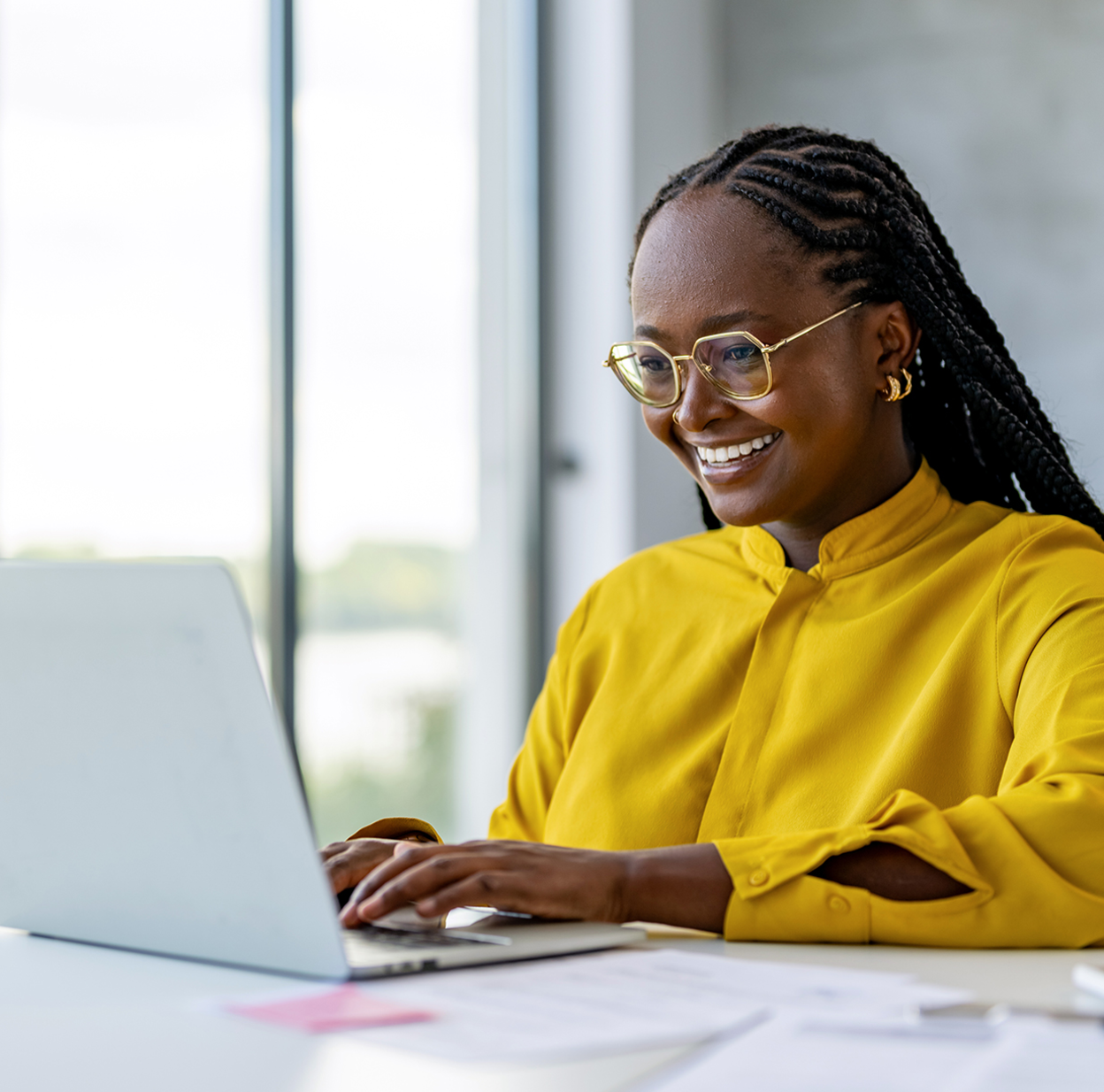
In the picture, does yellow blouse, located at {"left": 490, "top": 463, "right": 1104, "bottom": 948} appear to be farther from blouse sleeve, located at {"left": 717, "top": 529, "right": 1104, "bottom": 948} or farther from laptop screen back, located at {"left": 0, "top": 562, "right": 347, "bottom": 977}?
laptop screen back, located at {"left": 0, "top": 562, "right": 347, "bottom": 977}

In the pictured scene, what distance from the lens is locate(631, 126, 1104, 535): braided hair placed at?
4.74 feet

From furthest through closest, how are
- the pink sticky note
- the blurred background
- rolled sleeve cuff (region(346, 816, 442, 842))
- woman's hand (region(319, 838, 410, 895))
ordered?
the blurred background
rolled sleeve cuff (region(346, 816, 442, 842))
woman's hand (region(319, 838, 410, 895))
the pink sticky note

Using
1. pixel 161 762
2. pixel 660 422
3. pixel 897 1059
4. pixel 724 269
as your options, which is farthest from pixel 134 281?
pixel 897 1059

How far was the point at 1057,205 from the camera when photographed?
2.90 metres

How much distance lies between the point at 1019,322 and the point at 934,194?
35 cm

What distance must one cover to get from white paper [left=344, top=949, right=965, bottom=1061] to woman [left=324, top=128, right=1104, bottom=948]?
0.30m

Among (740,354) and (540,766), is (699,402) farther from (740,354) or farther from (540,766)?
(540,766)

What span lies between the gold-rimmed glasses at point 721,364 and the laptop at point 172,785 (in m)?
0.66

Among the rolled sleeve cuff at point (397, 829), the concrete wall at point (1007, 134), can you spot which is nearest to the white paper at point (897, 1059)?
the rolled sleeve cuff at point (397, 829)

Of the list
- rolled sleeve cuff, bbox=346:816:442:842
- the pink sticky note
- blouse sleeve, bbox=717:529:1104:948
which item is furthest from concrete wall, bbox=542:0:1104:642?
the pink sticky note

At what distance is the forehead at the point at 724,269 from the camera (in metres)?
1.41

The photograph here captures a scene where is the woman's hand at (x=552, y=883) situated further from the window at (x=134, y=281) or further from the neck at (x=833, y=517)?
the window at (x=134, y=281)

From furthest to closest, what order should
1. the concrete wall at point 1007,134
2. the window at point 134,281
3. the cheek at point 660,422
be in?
the concrete wall at point 1007,134, the window at point 134,281, the cheek at point 660,422

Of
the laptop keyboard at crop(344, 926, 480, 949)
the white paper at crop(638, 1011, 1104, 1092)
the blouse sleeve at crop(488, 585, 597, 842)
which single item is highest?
the white paper at crop(638, 1011, 1104, 1092)
